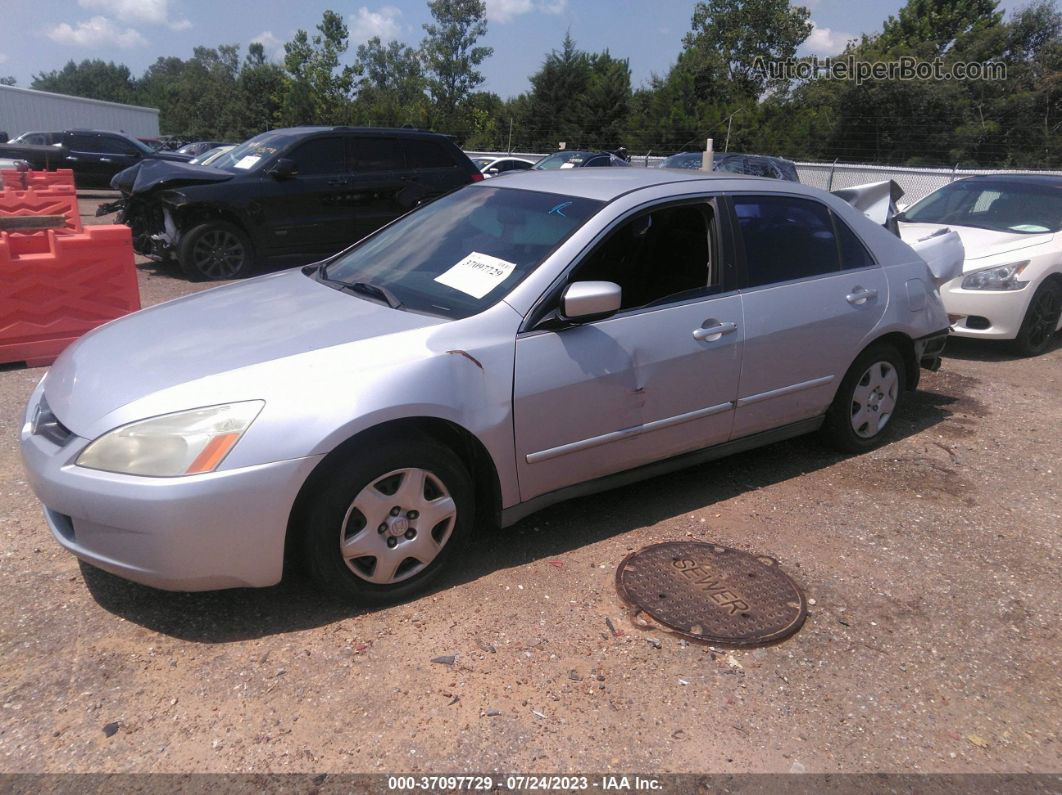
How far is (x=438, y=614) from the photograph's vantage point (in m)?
3.16

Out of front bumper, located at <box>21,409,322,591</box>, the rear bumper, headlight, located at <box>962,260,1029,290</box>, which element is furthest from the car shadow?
headlight, located at <box>962,260,1029,290</box>

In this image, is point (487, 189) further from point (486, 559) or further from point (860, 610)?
point (860, 610)

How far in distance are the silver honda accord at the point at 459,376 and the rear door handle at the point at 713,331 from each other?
0.04ft

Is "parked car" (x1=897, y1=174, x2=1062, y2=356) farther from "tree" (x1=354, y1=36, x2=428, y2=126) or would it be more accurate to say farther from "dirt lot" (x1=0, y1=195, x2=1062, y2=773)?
"tree" (x1=354, y1=36, x2=428, y2=126)

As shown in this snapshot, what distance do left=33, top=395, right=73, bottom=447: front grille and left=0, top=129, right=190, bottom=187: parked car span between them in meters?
21.1

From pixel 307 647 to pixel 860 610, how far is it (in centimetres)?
215

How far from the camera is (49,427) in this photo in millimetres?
3027

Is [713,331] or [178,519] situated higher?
[713,331]

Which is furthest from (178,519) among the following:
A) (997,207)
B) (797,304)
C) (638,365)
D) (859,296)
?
(997,207)

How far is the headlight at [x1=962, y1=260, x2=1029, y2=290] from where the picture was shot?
7035 mm

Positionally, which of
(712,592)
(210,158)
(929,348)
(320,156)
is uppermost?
(320,156)

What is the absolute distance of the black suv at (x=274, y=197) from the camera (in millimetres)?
9195

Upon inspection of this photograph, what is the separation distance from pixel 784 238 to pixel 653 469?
145 cm

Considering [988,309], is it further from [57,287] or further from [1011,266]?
[57,287]
